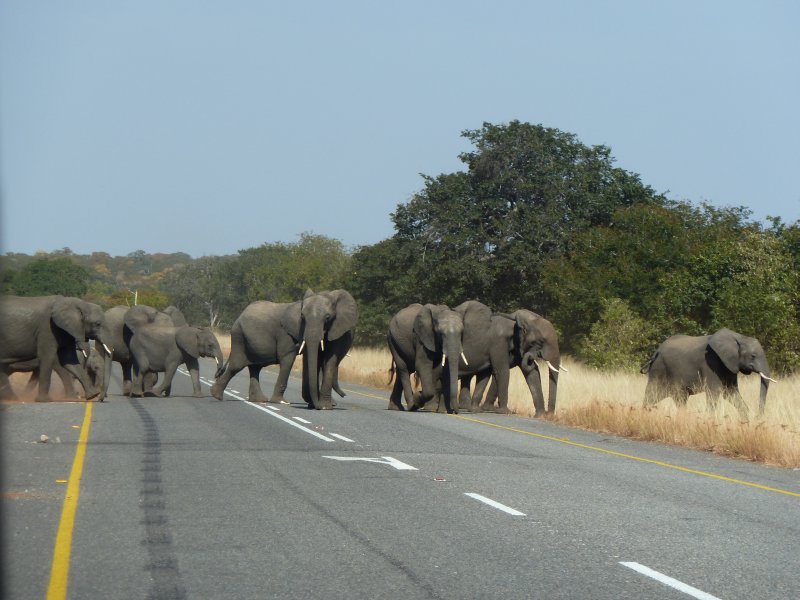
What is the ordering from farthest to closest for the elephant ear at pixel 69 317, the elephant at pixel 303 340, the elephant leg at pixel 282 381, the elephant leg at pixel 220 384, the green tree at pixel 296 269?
1. the green tree at pixel 296 269
2. the elephant leg at pixel 220 384
3. the elephant leg at pixel 282 381
4. the elephant ear at pixel 69 317
5. the elephant at pixel 303 340

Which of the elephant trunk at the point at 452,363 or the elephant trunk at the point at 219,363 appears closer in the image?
the elephant trunk at the point at 452,363

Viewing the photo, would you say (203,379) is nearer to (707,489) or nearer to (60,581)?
(707,489)

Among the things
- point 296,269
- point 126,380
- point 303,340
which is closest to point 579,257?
point 126,380

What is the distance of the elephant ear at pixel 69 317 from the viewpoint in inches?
1029

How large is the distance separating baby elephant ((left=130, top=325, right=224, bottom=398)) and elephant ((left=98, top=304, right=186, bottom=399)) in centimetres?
55

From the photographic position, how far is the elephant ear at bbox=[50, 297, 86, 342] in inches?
1029

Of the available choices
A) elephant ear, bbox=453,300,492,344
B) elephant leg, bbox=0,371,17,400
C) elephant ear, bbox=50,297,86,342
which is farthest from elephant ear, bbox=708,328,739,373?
elephant leg, bbox=0,371,17,400

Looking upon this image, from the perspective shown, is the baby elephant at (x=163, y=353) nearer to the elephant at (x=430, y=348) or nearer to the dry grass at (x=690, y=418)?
the elephant at (x=430, y=348)

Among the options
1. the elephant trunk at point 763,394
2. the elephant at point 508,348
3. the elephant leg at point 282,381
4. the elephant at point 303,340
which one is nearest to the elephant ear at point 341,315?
the elephant at point 303,340

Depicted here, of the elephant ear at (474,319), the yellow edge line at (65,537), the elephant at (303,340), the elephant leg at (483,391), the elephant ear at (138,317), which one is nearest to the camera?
the yellow edge line at (65,537)

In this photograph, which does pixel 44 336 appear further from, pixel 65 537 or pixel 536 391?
pixel 65 537

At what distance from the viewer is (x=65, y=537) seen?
8969 millimetres

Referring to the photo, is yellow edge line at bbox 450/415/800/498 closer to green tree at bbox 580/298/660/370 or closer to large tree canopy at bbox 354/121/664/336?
green tree at bbox 580/298/660/370

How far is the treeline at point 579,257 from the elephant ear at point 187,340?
967 cm
